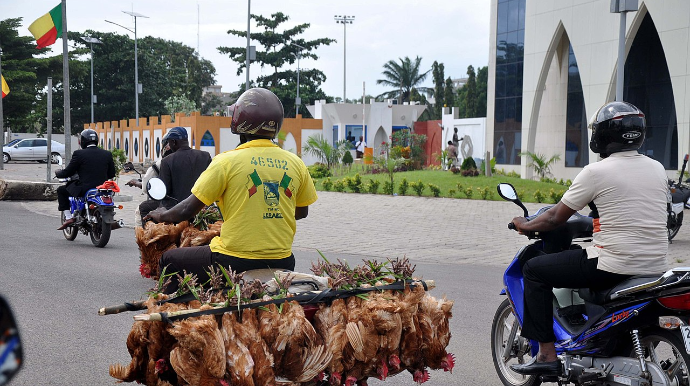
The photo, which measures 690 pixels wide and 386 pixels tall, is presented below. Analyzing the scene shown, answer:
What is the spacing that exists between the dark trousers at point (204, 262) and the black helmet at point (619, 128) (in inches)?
74.9

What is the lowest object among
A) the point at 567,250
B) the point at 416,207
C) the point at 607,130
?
the point at 416,207

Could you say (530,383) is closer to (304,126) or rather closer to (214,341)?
(214,341)

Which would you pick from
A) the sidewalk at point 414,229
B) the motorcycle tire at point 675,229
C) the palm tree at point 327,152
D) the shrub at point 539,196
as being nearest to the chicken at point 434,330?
the sidewalk at point 414,229

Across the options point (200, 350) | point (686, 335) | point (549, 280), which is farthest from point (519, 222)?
point (200, 350)

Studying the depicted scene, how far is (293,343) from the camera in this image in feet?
10.9

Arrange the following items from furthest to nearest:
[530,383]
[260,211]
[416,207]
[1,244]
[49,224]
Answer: [416,207] → [49,224] → [1,244] → [530,383] → [260,211]

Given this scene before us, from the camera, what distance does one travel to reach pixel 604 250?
3957 mm

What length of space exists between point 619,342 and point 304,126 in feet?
151

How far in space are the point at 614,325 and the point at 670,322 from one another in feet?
1.07

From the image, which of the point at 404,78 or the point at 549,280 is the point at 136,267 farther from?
the point at 404,78

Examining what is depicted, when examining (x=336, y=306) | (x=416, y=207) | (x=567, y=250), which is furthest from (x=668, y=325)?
(x=416, y=207)

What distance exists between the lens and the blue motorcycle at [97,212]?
11.1 metres

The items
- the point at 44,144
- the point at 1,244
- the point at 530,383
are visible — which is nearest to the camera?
the point at 530,383

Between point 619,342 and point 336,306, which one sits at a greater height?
point 336,306
